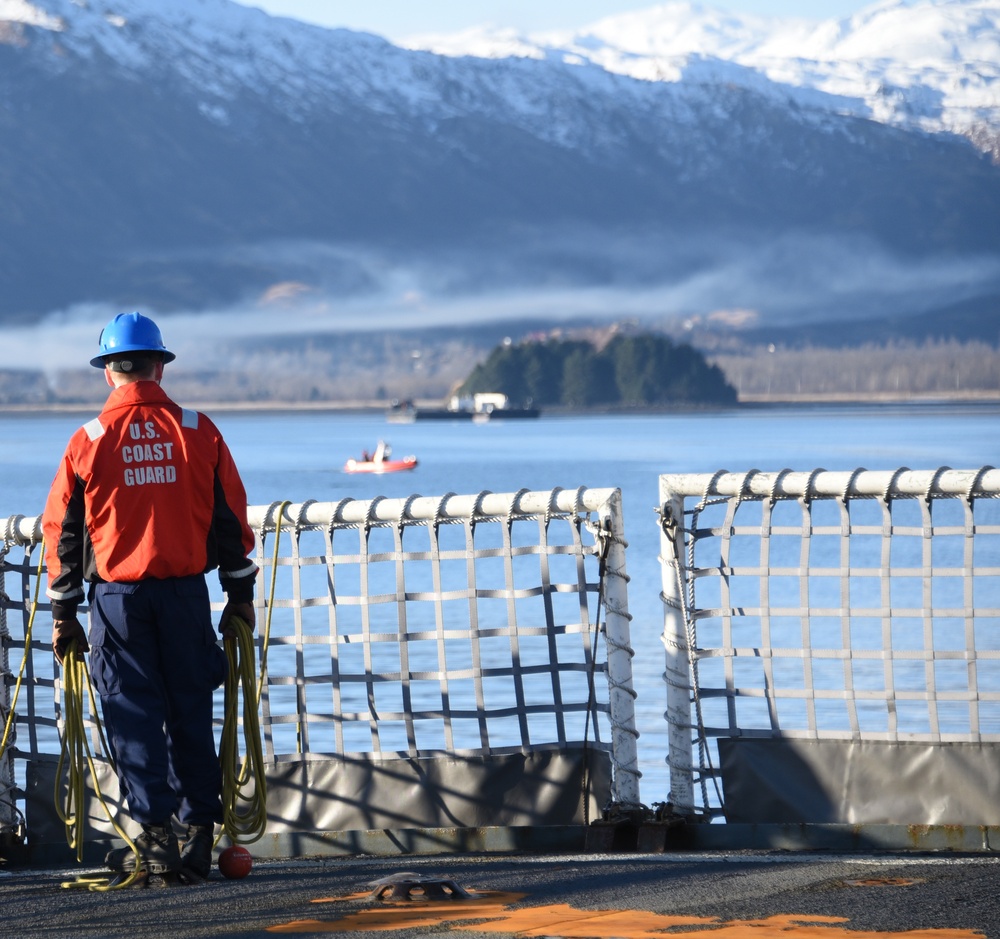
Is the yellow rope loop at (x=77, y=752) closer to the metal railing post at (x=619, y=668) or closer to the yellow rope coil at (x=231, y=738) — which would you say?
the yellow rope coil at (x=231, y=738)

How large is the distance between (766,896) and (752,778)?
1.20 meters

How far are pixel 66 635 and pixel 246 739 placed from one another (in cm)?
72

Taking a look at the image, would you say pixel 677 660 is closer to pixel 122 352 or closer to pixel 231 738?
pixel 231 738

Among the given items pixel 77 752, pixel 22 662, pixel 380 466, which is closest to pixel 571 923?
pixel 77 752

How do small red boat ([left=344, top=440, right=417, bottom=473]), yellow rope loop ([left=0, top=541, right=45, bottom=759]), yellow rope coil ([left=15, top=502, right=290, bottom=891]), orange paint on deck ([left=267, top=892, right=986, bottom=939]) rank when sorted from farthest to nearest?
small red boat ([left=344, top=440, right=417, bottom=473]), yellow rope loop ([left=0, top=541, right=45, bottom=759]), yellow rope coil ([left=15, top=502, right=290, bottom=891]), orange paint on deck ([left=267, top=892, right=986, bottom=939])

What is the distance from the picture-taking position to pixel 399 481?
3479 inches

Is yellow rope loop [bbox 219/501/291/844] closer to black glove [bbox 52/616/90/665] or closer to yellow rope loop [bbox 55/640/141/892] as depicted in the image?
yellow rope loop [bbox 55/640/141/892]

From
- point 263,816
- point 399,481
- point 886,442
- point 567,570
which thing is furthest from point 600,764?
point 886,442

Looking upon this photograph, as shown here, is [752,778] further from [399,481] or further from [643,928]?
[399,481]

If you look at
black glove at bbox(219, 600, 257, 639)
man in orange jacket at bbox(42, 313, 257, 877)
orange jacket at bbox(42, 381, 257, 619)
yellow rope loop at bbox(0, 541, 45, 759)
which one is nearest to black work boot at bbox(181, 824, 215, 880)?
man in orange jacket at bbox(42, 313, 257, 877)

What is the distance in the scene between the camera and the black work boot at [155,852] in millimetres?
5562

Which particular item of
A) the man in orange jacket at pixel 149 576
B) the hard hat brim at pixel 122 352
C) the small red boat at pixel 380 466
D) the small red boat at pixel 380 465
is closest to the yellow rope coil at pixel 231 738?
the man in orange jacket at pixel 149 576

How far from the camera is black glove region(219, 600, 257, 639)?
5.85 m

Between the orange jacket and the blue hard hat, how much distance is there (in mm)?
131
